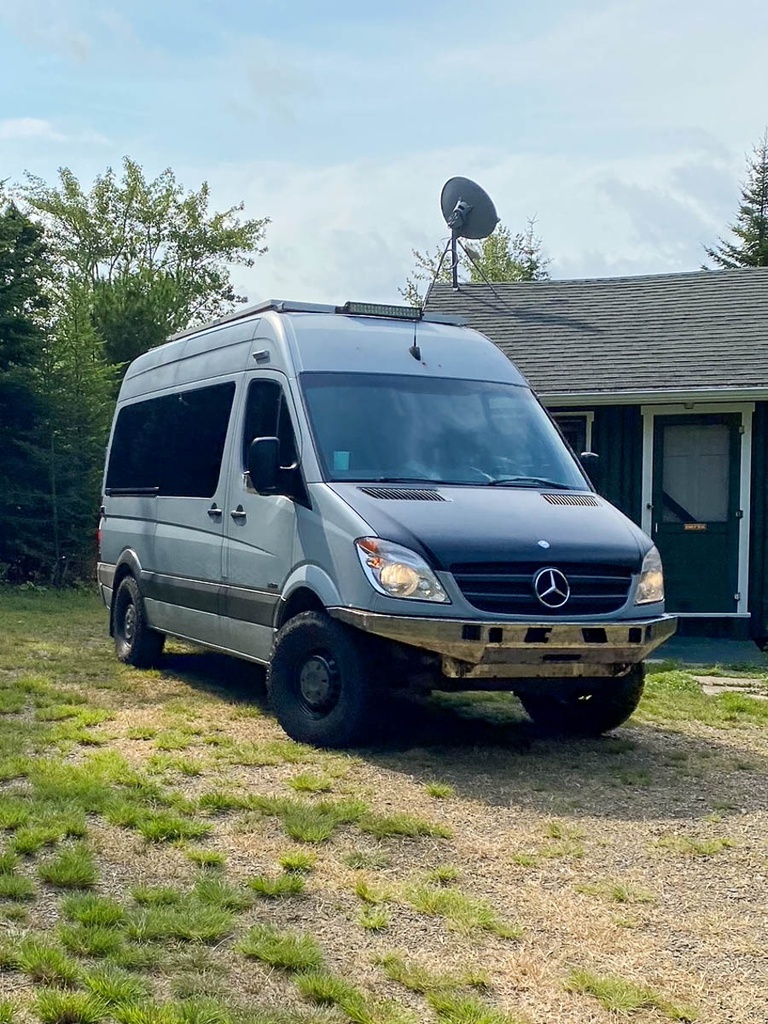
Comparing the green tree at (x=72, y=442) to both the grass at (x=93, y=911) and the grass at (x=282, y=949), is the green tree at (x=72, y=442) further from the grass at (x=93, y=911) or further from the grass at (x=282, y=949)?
the grass at (x=282, y=949)

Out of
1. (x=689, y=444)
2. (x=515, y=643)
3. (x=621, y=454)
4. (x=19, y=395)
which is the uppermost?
(x=19, y=395)

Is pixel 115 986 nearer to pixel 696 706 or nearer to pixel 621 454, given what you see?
pixel 696 706

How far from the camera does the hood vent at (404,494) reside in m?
6.63

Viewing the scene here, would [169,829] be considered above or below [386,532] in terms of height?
below

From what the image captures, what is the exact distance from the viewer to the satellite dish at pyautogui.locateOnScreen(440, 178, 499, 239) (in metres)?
17.2

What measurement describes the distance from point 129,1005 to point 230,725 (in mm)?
4225

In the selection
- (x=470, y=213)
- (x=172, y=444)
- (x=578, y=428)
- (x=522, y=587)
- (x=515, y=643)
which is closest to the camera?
(x=515, y=643)

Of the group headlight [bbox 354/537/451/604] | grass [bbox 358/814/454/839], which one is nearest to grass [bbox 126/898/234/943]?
grass [bbox 358/814/454/839]

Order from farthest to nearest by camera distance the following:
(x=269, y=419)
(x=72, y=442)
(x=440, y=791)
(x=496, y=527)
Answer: (x=72, y=442) < (x=269, y=419) < (x=496, y=527) < (x=440, y=791)

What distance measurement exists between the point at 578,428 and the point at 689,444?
1282 mm

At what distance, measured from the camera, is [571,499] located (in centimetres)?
712

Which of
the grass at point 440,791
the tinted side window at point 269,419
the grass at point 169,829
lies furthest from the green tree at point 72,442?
the grass at point 169,829

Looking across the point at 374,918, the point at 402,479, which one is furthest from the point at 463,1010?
the point at 402,479

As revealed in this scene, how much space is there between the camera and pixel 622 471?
1374cm
